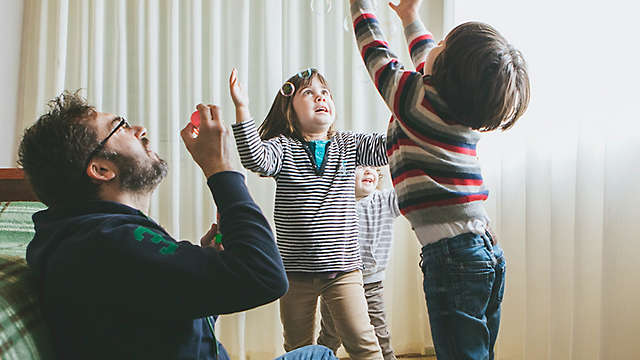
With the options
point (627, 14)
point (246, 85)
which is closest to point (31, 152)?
point (246, 85)

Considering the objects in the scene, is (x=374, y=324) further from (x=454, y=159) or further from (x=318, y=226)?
(x=454, y=159)

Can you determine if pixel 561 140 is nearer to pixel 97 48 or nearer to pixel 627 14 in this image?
pixel 627 14

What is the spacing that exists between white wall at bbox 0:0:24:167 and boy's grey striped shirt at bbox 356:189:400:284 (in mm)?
1458

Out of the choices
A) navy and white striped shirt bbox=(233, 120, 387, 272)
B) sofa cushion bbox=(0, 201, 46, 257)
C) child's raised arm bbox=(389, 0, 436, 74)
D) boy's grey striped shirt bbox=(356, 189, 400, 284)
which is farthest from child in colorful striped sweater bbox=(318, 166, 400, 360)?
sofa cushion bbox=(0, 201, 46, 257)

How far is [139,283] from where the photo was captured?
A: 0.73 meters

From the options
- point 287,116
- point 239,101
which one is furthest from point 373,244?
point 239,101

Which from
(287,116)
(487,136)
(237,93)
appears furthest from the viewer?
(487,136)

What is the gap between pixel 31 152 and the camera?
Answer: 86cm

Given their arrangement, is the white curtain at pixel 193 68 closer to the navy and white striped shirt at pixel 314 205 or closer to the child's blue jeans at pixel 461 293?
the navy and white striped shirt at pixel 314 205

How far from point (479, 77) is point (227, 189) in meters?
0.56

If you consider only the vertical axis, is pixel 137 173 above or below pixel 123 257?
above

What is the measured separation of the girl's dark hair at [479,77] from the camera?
3.59ft

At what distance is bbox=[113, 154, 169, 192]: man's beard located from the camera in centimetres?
89

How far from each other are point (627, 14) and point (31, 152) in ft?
5.76
